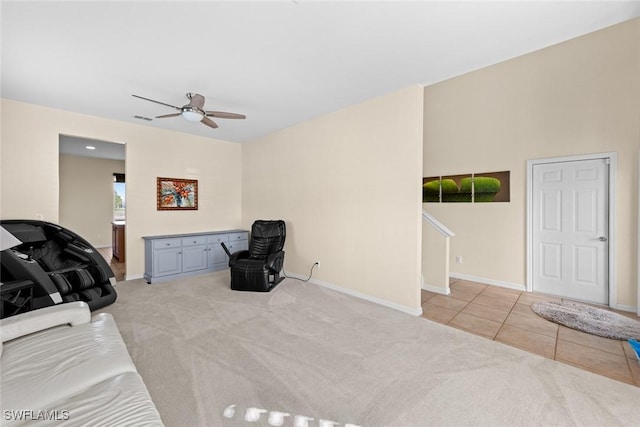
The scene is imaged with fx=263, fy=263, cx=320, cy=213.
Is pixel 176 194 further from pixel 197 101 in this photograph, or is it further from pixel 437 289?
pixel 437 289

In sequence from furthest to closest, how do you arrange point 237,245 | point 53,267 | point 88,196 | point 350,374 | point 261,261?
1. point 88,196
2. point 237,245
3. point 261,261
4. point 53,267
5. point 350,374

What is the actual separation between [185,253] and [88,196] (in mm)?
5157

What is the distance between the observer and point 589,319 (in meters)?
3.02

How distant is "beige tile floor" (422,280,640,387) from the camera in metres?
2.22

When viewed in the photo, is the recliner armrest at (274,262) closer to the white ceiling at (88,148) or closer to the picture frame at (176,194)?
the picture frame at (176,194)

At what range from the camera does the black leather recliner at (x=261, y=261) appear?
3.94m

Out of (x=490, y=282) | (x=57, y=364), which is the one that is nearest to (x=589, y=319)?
(x=490, y=282)

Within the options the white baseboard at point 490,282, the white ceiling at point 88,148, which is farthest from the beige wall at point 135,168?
the white baseboard at point 490,282

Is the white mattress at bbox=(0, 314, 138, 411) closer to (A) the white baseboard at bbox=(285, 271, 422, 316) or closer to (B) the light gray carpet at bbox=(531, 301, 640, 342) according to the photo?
(A) the white baseboard at bbox=(285, 271, 422, 316)

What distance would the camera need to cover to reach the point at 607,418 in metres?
1.63

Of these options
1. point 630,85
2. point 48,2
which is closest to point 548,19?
point 630,85

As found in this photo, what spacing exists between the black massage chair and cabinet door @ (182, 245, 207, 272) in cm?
125

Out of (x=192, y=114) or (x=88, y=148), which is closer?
(x=192, y=114)

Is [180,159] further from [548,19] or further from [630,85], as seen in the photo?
[630,85]
